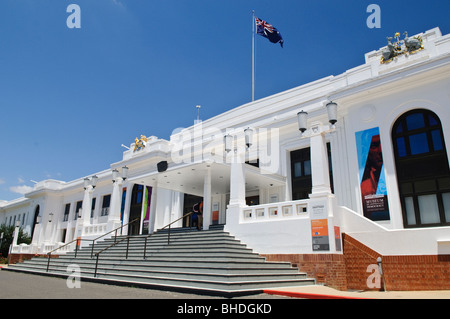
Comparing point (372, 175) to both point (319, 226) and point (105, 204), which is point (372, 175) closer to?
point (319, 226)

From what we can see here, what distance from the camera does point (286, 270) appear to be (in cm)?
1086

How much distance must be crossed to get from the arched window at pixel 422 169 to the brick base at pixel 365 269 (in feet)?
13.4

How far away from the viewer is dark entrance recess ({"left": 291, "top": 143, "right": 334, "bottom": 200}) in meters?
17.3

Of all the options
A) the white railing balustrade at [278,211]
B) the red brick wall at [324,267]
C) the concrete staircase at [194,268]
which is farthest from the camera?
the white railing balustrade at [278,211]

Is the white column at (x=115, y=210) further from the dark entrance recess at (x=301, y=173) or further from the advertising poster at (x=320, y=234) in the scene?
the advertising poster at (x=320, y=234)

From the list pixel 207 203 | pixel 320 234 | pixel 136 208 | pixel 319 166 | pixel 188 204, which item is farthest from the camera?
pixel 136 208

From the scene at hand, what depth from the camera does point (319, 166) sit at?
11719 mm

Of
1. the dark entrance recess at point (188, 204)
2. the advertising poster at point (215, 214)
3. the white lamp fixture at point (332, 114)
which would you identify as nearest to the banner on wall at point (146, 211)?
the dark entrance recess at point (188, 204)

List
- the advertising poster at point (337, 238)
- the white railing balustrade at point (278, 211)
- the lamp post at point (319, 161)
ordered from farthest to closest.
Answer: the white railing balustrade at point (278, 211) < the lamp post at point (319, 161) < the advertising poster at point (337, 238)

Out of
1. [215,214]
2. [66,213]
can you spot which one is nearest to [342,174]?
[215,214]

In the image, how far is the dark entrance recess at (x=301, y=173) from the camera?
17.3 metres

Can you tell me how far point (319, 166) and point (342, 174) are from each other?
4529 mm
